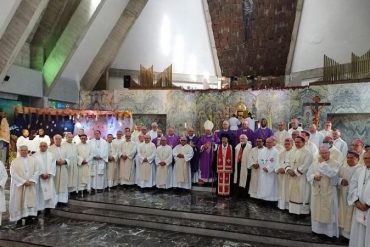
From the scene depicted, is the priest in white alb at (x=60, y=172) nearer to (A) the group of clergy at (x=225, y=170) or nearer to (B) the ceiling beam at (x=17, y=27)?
(A) the group of clergy at (x=225, y=170)

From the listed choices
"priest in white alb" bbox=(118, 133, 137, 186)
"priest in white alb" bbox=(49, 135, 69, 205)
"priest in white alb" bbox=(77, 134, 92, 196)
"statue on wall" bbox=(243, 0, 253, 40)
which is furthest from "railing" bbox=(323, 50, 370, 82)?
"priest in white alb" bbox=(49, 135, 69, 205)

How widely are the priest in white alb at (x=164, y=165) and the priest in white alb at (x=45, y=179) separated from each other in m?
2.85

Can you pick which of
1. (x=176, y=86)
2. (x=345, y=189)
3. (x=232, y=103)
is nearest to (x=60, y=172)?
(x=345, y=189)

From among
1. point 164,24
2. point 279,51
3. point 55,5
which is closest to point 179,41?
point 164,24

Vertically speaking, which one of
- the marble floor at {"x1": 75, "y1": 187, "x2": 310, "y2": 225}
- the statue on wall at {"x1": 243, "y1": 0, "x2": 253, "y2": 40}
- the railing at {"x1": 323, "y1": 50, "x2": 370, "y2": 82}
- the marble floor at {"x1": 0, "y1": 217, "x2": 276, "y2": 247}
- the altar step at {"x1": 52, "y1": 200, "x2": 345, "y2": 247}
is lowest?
the marble floor at {"x1": 0, "y1": 217, "x2": 276, "y2": 247}

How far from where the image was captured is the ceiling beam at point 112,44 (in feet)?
54.0

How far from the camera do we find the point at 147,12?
57.6ft

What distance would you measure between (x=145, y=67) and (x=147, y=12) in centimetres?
260

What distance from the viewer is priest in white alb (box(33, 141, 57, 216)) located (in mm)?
7914

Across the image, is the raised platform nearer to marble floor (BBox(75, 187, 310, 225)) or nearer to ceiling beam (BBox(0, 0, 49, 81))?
marble floor (BBox(75, 187, 310, 225))

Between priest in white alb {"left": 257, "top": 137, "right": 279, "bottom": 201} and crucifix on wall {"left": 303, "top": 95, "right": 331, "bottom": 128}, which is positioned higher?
crucifix on wall {"left": 303, "top": 95, "right": 331, "bottom": 128}

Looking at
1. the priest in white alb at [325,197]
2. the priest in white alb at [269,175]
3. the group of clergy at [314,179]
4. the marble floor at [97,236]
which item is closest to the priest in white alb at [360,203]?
the group of clergy at [314,179]

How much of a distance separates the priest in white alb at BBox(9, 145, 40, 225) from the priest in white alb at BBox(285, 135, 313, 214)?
528 centimetres

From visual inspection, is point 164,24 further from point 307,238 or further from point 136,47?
point 307,238
